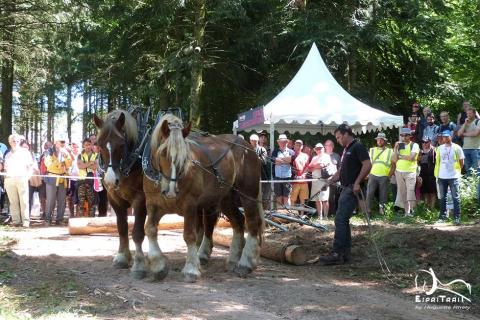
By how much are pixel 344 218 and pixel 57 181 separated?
8.04 m

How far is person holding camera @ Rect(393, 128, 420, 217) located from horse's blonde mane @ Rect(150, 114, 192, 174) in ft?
24.2

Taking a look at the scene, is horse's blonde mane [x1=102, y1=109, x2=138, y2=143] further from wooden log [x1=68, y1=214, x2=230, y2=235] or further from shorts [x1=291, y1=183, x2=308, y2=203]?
shorts [x1=291, y1=183, x2=308, y2=203]

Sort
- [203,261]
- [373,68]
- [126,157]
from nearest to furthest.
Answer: [126,157]
[203,261]
[373,68]

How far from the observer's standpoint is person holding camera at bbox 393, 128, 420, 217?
12.8 metres

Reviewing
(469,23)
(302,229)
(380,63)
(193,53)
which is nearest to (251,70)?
(193,53)

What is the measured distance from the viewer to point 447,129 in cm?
1352

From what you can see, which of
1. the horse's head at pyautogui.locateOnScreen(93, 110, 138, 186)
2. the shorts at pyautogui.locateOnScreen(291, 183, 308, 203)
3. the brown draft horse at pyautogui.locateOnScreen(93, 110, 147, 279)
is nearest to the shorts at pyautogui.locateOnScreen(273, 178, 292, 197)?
the shorts at pyautogui.locateOnScreen(291, 183, 308, 203)

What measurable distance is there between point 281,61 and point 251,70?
130cm

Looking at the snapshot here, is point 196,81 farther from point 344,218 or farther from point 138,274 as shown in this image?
point 138,274

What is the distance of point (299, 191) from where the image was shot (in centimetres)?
1389

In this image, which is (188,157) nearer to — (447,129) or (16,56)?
(447,129)

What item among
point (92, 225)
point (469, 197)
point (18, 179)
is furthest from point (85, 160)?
point (469, 197)

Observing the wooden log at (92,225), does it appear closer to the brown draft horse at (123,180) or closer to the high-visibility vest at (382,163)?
the brown draft horse at (123,180)

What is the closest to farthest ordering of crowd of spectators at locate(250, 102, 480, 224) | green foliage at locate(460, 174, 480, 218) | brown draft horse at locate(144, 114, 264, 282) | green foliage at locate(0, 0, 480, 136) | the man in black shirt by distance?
1. brown draft horse at locate(144, 114, 264, 282)
2. the man in black shirt
3. crowd of spectators at locate(250, 102, 480, 224)
4. green foliage at locate(460, 174, 480, 218)
5. green foliage at locate(0, 0, 480, 136)
